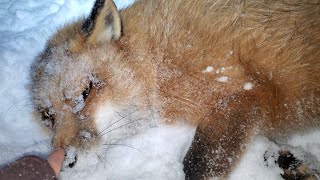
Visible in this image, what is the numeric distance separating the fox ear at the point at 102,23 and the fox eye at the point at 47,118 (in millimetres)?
631

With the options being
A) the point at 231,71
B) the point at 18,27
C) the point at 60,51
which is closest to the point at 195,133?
the point at 231,71

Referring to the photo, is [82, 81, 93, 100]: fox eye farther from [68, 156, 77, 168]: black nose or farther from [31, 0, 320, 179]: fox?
[68, 156, 77, 168]: black nose

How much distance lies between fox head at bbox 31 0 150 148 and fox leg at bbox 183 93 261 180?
636mm

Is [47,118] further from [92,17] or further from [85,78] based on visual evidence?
[92,17]

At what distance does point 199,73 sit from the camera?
2.47 m

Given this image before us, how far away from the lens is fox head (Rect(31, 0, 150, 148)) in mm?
2443

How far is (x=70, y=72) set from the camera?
2.48m

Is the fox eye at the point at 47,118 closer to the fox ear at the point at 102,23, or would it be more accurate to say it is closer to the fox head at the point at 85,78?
the fox head at the point at 85,78

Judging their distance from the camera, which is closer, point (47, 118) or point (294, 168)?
point (294, 168)

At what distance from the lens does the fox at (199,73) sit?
240cm

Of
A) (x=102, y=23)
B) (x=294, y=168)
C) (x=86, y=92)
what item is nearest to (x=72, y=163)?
(x=86, y=92)

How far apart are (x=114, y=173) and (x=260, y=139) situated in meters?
1.18

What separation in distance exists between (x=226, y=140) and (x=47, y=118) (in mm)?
1384

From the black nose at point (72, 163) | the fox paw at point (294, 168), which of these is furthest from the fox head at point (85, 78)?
the fox paw at point (294, 168)
